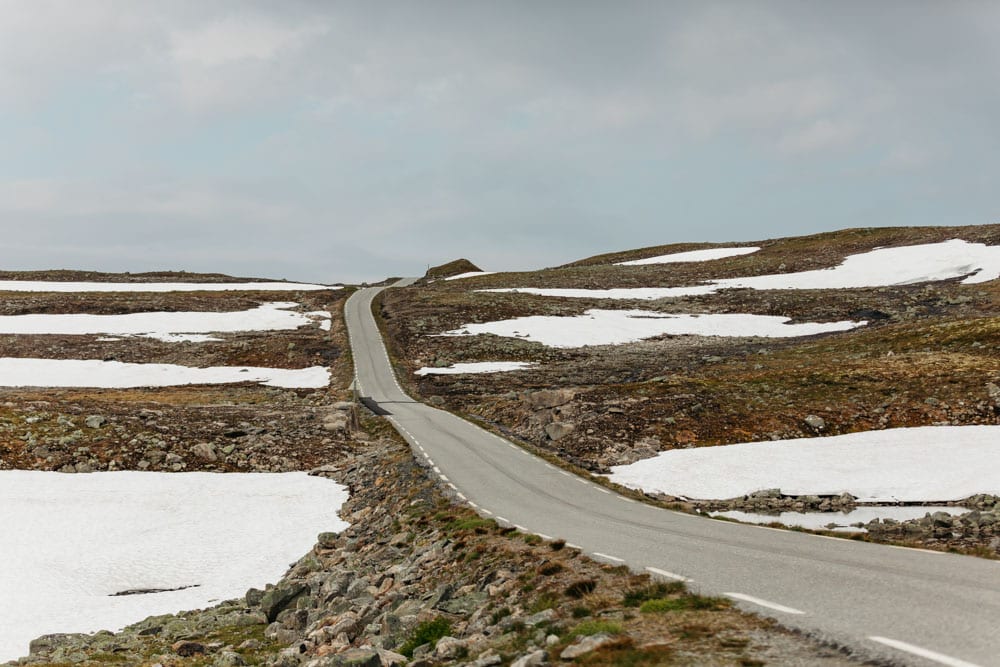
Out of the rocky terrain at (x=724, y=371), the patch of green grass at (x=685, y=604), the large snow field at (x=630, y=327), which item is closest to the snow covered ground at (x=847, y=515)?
the rocky terrain at (x=724, y=371)

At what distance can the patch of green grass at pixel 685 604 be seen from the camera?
31.8ft

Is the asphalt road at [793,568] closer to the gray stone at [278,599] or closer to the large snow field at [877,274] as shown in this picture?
the gray stone at [278,599]

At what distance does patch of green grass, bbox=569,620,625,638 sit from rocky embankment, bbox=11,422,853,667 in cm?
2

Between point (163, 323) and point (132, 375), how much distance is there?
18942 millimetres

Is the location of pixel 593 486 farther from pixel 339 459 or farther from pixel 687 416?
pixel 339 459

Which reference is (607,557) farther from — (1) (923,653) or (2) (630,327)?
(2) (630,327)

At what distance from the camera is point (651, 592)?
10648 mm

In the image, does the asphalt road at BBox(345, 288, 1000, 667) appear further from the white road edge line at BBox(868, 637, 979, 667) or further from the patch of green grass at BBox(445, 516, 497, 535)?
the patch of green grass at BBox(445, 516, 497, 535)

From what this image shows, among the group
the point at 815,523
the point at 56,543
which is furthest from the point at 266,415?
the point at 815,523

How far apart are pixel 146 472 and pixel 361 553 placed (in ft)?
54.4

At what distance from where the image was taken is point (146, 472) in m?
31.4

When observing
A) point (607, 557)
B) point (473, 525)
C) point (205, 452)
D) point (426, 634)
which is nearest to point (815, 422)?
point (473, 525)

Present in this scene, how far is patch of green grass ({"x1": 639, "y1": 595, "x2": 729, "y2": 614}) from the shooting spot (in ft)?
31.8

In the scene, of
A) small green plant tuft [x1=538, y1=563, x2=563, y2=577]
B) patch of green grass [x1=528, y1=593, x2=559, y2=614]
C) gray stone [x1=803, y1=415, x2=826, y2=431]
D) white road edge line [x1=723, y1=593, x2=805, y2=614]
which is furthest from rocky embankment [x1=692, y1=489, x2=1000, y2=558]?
gray stone [x1=803, y1=415, x2=826, y2=431]
